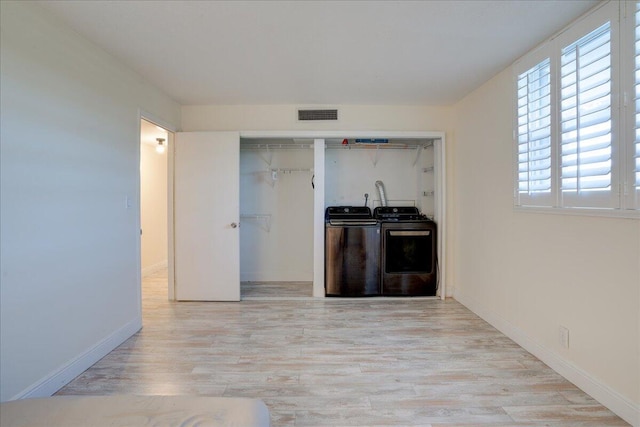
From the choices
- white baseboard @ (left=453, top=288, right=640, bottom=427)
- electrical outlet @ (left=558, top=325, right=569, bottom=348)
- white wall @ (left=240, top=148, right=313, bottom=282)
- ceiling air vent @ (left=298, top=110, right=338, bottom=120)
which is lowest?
white baseboard @ (left=453, top=288, right=640, bottom=427)

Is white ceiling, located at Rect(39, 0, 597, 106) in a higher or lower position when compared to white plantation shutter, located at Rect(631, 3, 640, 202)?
higher

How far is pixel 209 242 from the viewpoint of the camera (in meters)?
3.61

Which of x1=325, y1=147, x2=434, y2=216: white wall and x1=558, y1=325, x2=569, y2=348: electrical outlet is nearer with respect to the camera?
x1=558, y1=325, x2=569, y2=348: electrical outlet

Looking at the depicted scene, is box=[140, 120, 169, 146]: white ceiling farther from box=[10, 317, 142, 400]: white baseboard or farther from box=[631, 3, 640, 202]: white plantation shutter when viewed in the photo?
box=[631, 3, 640, 202]: white plantation shutter

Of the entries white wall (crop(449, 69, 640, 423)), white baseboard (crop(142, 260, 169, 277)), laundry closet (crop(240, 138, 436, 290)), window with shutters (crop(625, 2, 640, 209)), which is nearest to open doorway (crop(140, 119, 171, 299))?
white baseboard (crop(142, 260, 169, 277))

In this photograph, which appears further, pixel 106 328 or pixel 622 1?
A: pixel 106 328

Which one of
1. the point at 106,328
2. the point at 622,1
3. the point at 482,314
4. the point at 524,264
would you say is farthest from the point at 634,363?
the point at 106,328

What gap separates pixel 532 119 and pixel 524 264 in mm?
1159

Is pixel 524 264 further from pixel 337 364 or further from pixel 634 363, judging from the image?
pixel 337 364

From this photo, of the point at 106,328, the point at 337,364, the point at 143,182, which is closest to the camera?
the point at 337,364

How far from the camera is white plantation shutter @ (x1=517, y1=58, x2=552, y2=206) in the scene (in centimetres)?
218

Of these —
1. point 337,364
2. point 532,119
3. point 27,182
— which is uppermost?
point 532,119

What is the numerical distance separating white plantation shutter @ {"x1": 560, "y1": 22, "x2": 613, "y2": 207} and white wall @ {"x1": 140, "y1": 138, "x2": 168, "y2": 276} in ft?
17.5

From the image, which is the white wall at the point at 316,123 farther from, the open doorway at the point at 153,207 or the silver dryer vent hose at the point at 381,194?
the open doorway at the point at 153,207
